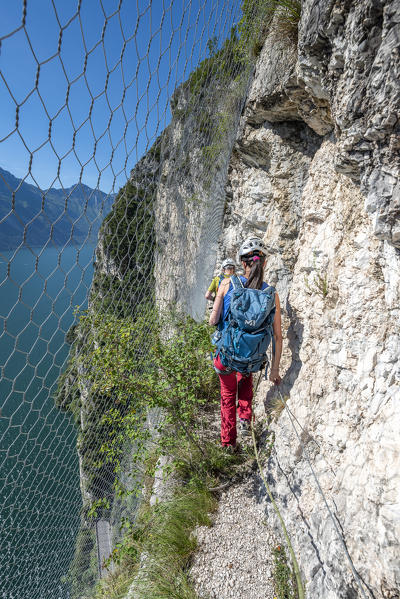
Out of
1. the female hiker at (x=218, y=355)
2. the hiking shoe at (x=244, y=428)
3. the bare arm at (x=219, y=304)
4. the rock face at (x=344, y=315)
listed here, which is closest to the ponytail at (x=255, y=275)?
the female hiker at (x=218, y=355)

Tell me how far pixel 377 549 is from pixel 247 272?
Result: 1.75m

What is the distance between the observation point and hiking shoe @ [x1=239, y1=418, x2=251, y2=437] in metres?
2.87

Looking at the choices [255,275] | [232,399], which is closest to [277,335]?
[255,275]

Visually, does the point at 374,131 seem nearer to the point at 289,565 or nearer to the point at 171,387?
the point at 171,387

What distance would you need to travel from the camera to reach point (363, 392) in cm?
172

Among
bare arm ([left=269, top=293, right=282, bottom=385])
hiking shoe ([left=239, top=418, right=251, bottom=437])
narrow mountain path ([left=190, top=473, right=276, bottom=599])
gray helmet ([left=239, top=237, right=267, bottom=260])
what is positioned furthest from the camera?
hiking shoe ([left=239, top=418, right=251, bottom=437])

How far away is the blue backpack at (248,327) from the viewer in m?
2.22

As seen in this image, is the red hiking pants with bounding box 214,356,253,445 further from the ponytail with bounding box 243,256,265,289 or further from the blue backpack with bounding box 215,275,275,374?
the ponytail with bounding box 243,256,265,289

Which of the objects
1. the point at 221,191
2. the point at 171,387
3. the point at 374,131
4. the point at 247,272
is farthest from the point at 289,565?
the point at 221,191

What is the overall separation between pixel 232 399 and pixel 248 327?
0.75m

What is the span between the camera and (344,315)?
1963 mm

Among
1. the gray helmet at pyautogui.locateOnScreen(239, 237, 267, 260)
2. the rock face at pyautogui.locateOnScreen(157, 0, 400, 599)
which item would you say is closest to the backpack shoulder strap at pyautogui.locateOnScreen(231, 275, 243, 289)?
the gray helmet at pyautogui.locateOnScreen(239, 237, 267, 260)

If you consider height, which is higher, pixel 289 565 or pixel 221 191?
pixel 221 191

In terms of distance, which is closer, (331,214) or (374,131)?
(374,131)
